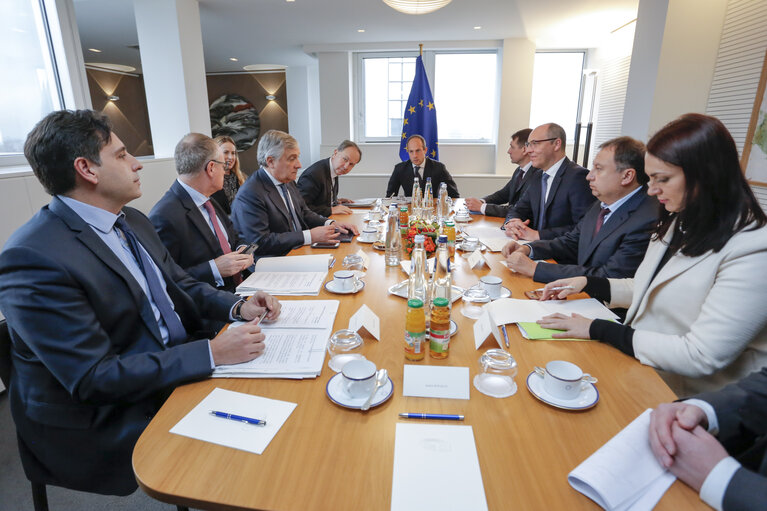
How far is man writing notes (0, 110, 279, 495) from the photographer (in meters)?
0.98

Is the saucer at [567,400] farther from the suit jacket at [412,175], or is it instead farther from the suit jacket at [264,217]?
the suit jacket at [412,175]

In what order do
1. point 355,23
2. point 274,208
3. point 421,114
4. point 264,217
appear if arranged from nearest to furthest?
point 264,217, point 274,208, point 355,23, point 421,114

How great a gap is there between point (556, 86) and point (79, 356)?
7311 mm

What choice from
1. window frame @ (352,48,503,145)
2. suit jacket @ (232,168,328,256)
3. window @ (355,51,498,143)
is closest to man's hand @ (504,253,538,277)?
suit jacket @ (232,168,328,256)

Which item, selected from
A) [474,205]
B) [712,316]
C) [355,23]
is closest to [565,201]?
[474,205]

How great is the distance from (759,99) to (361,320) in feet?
11.0

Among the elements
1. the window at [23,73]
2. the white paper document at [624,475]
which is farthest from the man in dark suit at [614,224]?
the window at [23,73]

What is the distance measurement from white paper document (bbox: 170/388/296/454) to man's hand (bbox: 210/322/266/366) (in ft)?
0.35

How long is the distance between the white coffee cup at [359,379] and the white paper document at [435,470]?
0.42 ft

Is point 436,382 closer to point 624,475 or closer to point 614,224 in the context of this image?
point 624,475

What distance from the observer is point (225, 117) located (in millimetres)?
9133

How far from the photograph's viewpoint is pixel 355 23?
17.1 ft

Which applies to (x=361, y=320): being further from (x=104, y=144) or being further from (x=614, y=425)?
(x=104, y=144)

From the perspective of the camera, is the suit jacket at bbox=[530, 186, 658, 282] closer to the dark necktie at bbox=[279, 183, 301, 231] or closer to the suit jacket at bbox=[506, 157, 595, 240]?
the suit jacket at bbox=[506, 157, 595, 240]
